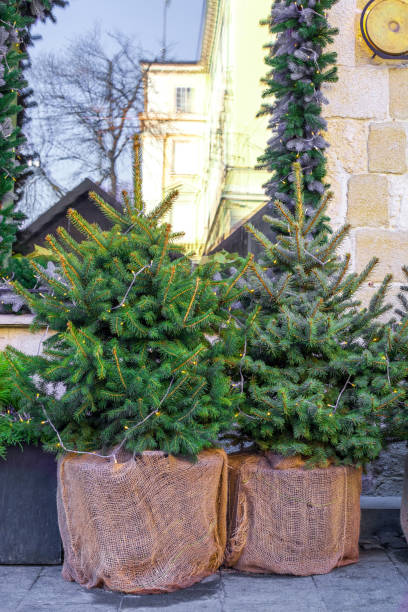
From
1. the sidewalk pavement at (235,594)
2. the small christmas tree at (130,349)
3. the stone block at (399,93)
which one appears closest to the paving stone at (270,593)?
the sidewalk pavement at (235,594)

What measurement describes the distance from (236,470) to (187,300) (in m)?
0.98

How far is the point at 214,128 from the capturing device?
11.7m

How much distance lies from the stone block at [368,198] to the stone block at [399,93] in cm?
51

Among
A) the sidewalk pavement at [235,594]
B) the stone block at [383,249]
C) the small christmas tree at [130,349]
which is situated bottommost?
the sidewalk pavement at [235,594]

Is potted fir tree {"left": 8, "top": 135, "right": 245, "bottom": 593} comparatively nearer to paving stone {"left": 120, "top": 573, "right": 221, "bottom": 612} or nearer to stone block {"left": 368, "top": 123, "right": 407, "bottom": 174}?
paving stone {"left": 120, "top": 573, "right": 221, "bottom": 612}

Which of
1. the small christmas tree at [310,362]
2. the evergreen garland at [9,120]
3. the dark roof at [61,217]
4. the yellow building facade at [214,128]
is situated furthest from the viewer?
the yellow building facade at [214,128]

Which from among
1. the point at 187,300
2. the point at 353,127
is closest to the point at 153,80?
the point at 353,127

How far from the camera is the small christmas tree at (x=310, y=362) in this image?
3178mm

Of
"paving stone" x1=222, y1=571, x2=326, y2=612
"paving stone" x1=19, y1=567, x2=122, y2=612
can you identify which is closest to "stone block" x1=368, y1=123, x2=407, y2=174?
"paving stone" x1=222, y1=571, x2=326, y2=612

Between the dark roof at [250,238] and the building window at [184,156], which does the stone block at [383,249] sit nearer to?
the dark roof at [250,238]

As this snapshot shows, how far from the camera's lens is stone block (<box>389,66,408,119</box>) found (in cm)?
468

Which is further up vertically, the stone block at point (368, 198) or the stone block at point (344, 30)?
the stone block at point (344, 30)

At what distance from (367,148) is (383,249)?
78cm

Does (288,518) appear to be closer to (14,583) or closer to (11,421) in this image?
(14,583)
